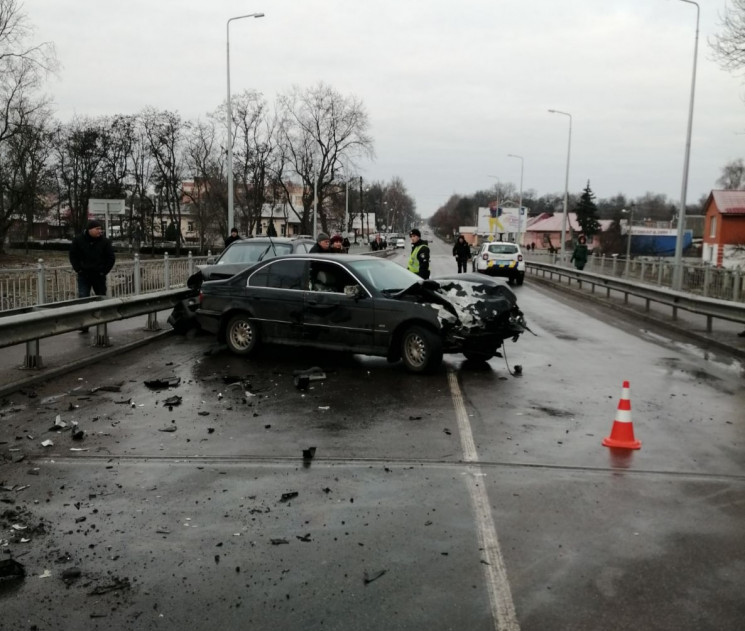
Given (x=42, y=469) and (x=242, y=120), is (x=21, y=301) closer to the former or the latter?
(x=42, y=469)

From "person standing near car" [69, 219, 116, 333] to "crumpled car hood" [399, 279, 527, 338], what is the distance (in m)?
6.16

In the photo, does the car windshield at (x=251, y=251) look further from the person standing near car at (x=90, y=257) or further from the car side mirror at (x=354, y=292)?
the car side mirror at (x=354, y=292)

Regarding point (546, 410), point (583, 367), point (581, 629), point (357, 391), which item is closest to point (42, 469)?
point (357, 391)

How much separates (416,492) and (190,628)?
2137 millimetres

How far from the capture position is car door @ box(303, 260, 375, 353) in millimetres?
9531

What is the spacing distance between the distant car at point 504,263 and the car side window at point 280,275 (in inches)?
831

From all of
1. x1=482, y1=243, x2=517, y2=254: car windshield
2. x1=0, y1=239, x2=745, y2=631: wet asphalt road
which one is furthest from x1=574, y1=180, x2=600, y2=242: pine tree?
x1=0, y1=239, x2=745, y2=631: wet asphalt road

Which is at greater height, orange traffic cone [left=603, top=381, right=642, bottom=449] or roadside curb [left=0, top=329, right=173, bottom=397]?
orange traffic cone [left=603, top=381, right=642, bottom=449]

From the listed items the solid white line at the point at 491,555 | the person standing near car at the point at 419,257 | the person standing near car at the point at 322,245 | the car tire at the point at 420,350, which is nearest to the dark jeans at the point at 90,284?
the person standing near car at the point at 322,245

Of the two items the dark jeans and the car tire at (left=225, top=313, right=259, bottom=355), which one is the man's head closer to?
the dark jeans

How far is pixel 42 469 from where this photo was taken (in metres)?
5.54

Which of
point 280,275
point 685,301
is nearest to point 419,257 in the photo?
point 280,275

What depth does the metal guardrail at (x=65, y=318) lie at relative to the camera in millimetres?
8656

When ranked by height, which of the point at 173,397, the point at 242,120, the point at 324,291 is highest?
the point at 242,120
